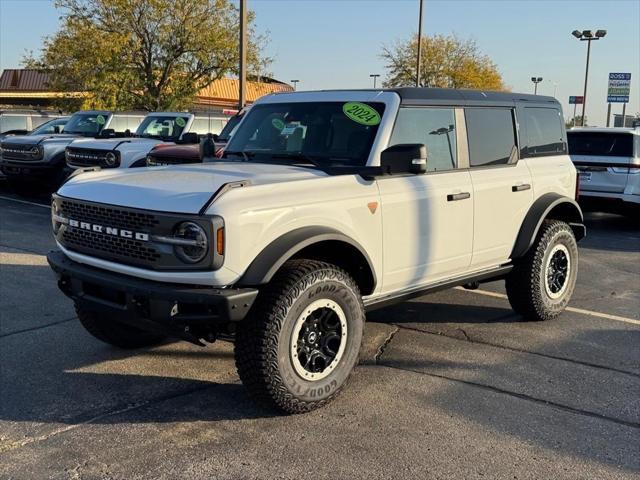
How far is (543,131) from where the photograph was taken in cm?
613

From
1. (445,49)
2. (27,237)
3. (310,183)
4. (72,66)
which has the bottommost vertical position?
(27,237)

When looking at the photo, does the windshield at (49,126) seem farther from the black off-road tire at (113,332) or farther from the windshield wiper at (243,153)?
the black off-road tire at (113,332)

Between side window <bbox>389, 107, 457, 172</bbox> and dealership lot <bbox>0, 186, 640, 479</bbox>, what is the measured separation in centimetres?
146

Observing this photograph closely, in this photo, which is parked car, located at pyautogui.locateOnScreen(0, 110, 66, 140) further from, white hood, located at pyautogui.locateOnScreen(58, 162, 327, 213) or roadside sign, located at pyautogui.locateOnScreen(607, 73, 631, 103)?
roadside sign, located at pyautogui.locateOnScreen(607, 73, 631, 103)

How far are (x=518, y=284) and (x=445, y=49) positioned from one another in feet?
116

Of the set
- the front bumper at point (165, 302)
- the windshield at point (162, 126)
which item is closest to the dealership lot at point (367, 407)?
the front bumper at point (165, 302)

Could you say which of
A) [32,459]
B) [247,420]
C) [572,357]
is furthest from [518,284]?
[32,459]

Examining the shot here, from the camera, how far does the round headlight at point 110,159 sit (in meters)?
11.6

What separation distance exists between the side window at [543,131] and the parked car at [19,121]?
14.0 meters

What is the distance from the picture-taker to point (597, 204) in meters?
11.9

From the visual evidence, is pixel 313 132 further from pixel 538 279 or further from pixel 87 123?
pixel 87 123

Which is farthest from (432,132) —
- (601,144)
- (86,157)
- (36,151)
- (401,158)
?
(36,151)

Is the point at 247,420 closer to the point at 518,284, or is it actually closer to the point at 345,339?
the point at 345,339

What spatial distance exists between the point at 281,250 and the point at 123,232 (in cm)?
92
